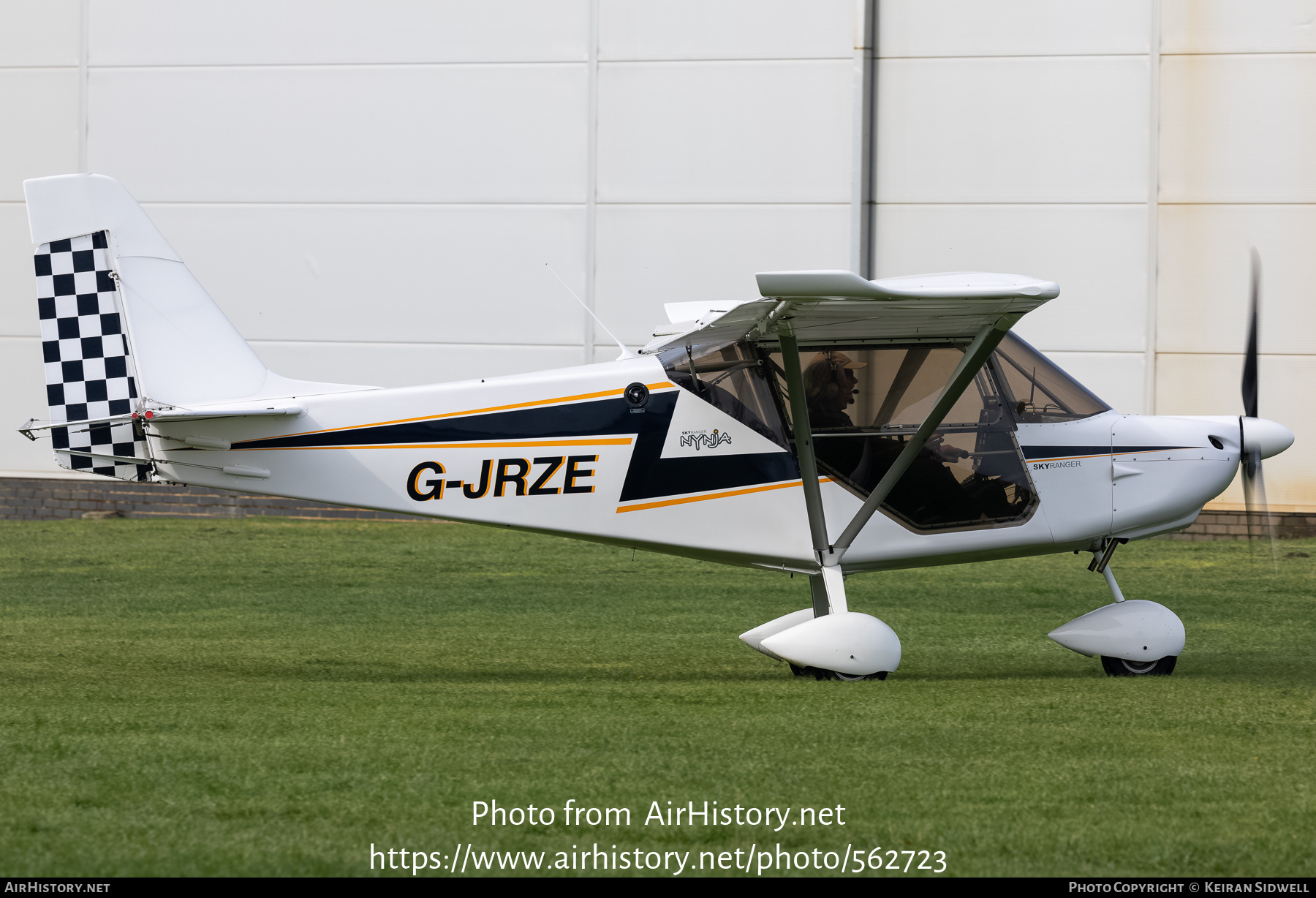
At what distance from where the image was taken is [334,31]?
65.7 feet

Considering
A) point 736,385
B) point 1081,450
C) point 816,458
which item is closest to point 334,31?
point 736,385

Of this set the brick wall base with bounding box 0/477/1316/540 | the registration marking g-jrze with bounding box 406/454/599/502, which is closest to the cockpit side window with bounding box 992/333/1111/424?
the registration marking g-jrze with bounding box 406/454/599/502

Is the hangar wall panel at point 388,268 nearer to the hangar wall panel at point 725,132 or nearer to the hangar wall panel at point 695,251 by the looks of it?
the hangar wall panel at point 695,251

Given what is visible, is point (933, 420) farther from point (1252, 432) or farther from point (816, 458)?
point (1252, 432)

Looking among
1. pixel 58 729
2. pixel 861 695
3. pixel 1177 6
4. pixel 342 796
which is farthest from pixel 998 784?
pixel 1177 6

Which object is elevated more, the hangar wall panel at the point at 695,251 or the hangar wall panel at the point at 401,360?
the hangar wall panel at the point at 695,251

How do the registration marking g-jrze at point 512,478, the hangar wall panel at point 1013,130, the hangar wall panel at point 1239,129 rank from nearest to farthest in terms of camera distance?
the registration marking g-jrze at point 512,478
the hangar wall panel at point 1239,129
the hangar wall panel at point 1013,130

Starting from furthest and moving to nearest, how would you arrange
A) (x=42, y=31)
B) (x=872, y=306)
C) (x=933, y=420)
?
(x=42, y=31) → (x=933, y=420) → (x=872, y=306)

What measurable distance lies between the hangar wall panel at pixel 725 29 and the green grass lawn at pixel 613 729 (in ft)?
29.2

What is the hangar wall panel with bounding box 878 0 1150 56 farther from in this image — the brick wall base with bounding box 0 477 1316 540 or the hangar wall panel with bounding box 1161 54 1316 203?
the brick wall base with bounding box 0 477 1316 540

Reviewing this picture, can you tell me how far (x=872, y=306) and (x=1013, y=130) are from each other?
1201cm

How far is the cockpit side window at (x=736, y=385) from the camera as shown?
8.68 meters

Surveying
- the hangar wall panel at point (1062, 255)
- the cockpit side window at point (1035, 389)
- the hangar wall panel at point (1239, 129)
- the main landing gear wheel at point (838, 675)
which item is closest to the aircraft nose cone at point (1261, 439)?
the cockpit side window at point (1035, 389)

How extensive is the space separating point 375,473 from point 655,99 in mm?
11909
